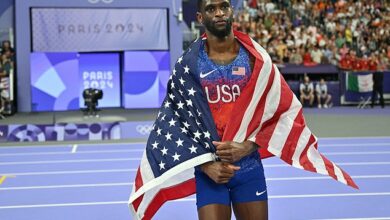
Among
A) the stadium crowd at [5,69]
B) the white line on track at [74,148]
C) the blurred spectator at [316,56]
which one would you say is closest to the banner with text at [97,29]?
the stadium crowd at [5,69]

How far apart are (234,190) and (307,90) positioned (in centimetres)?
1678

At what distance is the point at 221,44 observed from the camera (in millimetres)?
3406

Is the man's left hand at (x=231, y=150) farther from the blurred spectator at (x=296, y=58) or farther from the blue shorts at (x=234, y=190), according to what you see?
the blurred spectator at (x=296, y=58)

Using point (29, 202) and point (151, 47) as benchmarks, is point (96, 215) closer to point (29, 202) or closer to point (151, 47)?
→ point (29, 202)

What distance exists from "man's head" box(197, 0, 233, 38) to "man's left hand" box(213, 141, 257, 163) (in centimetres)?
60

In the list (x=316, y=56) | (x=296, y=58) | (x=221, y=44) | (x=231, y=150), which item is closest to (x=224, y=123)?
(x=231, y=150)

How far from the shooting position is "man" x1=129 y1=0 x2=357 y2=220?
330cm

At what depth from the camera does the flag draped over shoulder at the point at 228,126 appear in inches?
131

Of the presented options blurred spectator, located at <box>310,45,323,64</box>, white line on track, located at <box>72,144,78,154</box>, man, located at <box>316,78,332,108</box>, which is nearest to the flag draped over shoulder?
white line on track, located at <box>72,144,78,154</box>

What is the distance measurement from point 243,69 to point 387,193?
14.8 ft

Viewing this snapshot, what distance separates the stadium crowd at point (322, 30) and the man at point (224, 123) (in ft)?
55.8

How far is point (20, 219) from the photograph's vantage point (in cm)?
632

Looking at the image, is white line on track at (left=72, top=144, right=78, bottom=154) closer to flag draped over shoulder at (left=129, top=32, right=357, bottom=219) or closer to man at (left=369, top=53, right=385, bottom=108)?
flag draped over shoulder at (left=129, top=32, right=357, bottom=219)

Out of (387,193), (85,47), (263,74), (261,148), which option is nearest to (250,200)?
(261,148)
